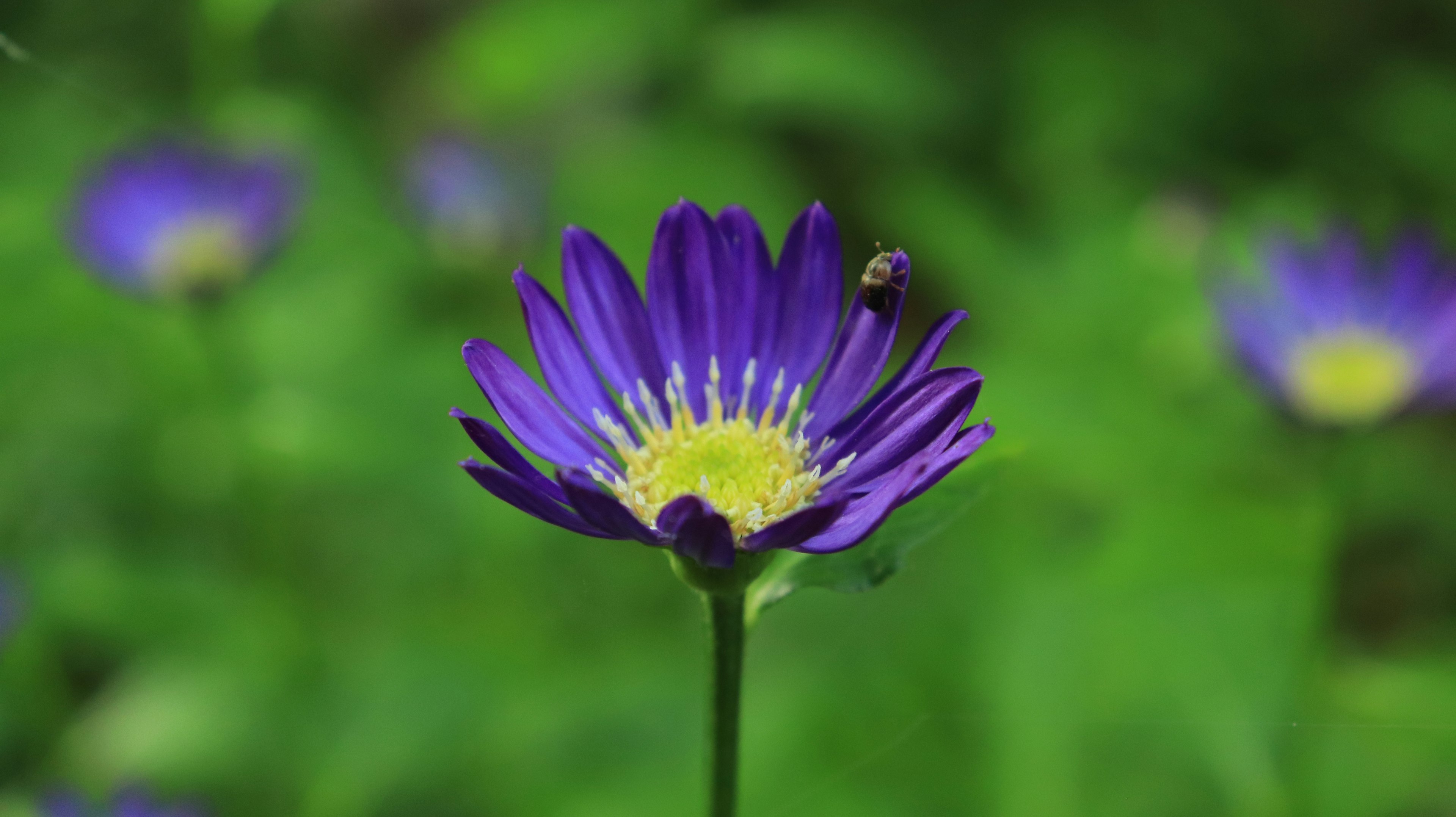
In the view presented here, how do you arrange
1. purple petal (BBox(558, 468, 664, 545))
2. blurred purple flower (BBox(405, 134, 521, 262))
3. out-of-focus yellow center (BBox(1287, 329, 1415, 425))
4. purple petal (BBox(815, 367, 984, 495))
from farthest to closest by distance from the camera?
blurred purple flower (BBox(405, 134, 521, 262)) < out-of-focus yellow center (BBox(1287, 329, 1415, 425)) < purple petal (BBox(815, 367, 984, 495)) < purple petal (BBox(558, 468, 664, 545))

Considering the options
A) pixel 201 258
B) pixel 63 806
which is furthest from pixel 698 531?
pixel 201 258

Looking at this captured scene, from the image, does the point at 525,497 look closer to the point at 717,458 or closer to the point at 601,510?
the point at 601,510

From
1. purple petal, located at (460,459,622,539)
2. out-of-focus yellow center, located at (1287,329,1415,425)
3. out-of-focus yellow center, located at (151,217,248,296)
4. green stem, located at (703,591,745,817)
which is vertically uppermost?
out-of-focus yellow center, located at (151,217,248,296)

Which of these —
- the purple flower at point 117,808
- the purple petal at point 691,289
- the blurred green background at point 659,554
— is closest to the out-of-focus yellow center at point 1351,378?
the blurred green background at point 659,554

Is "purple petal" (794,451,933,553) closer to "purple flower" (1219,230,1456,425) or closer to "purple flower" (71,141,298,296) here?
"purple flower" (1219,230,1456,425)

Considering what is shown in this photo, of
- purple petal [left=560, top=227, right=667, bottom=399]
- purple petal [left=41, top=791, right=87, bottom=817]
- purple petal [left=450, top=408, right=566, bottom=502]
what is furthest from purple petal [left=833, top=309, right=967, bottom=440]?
purple petal [left=41, top=791, right=87, bottom=817]

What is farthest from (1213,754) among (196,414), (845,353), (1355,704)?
(196,414)
